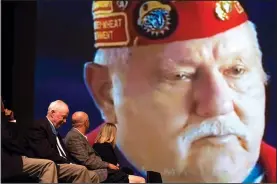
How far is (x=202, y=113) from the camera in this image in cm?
635

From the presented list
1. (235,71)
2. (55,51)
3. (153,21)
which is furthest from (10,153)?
(235,71)

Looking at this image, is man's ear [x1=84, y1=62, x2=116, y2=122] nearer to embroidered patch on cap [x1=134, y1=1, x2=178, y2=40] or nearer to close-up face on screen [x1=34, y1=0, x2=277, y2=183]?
close-up face on screen [x1=34, y1=0, x2=277, y2=183]

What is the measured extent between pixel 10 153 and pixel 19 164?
0.53 feet

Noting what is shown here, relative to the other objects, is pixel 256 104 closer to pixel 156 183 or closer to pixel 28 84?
pixel 156 183

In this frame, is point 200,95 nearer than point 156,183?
No

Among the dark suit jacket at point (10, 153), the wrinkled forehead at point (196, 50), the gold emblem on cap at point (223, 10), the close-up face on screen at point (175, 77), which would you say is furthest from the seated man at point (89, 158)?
the gold emblem on cap at point (223, 10)

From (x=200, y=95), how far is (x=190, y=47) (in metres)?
0.55

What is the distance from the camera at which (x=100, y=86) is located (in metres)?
6.40

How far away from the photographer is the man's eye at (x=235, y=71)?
6.39 meters

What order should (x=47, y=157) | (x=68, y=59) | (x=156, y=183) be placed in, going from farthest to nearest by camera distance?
1. (x=68, y=59)
2. (x=156, y=183)
3. (x=47, y=157)

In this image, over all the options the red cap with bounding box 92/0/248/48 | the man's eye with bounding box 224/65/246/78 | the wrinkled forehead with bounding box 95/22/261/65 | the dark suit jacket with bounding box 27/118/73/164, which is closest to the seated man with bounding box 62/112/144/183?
the dark suit jacket with bounding box 27/118/73/164

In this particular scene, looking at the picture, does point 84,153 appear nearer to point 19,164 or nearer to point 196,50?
point 19,164

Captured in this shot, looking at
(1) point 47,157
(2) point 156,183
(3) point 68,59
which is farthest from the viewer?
(3) point 68,59

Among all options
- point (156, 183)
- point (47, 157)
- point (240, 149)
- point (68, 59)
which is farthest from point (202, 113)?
point (47, 157)
